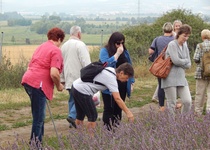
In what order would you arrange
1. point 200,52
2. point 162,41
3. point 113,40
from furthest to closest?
point 162,41, point 200,52, point 113,40

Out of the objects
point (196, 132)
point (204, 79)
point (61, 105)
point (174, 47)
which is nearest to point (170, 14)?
point (61, 105)

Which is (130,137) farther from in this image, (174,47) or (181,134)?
(174,47)

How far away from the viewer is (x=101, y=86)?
823 centimetres

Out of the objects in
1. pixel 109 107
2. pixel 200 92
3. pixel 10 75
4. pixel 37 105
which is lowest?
pixel 10 75

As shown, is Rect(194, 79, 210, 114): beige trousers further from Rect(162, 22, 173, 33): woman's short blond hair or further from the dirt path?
the dirt path

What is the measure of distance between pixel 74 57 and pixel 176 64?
6.10 feet

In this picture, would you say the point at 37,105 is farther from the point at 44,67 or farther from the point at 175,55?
the point at 175,55

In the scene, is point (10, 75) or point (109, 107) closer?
point (109, 107)

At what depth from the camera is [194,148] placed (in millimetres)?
5848

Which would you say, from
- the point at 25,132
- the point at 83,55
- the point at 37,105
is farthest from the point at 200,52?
the point at 37,105

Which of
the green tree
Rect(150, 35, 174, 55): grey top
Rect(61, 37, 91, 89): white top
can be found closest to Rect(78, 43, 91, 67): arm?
Rect(61, 37, 91, 89): white top

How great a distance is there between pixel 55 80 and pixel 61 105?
17.3 ft

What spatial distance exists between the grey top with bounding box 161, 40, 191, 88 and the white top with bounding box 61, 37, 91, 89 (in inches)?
58.4

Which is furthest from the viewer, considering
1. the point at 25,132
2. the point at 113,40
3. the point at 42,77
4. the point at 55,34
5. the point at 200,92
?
the point at 200,92
